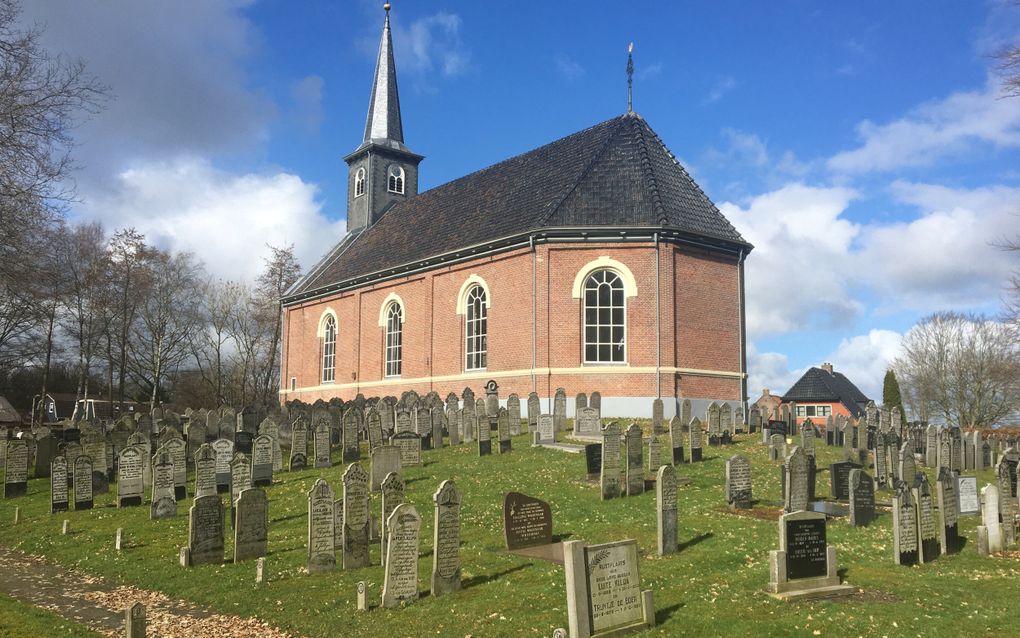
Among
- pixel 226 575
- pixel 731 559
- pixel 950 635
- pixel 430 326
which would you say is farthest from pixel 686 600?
pixel 430 326

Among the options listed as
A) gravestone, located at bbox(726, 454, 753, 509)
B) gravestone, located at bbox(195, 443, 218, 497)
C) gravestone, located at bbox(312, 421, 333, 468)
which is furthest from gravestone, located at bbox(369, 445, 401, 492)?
gravestone, located at bbox(726, 454, 753, 509)

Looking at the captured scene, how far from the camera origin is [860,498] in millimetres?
11406

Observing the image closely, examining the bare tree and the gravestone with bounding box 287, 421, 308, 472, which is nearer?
the gravestone with bounding box 287, 421, 308, 472

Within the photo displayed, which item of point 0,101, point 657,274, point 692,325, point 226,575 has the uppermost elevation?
point 0,101

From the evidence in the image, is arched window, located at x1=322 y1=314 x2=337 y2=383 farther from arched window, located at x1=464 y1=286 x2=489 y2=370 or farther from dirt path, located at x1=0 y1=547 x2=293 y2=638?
dirt path, located at x1=0 y1=547 x2=293 y2=638

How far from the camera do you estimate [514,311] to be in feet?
90.9

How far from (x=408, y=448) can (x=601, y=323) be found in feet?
37.0

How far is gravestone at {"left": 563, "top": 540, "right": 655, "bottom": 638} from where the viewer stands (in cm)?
705

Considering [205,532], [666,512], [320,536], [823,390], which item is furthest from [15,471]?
[823,390]

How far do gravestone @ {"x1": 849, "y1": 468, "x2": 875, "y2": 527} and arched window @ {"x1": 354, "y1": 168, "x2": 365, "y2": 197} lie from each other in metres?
35.6

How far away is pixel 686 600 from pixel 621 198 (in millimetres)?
20513

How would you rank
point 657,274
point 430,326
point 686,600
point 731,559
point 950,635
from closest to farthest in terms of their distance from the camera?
point 950,635 < point 686,600 < point 731,559 < point 657,274 < point 430,326

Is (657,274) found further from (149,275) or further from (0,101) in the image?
(149,275)

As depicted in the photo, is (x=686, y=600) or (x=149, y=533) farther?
(x=149, y=533)
